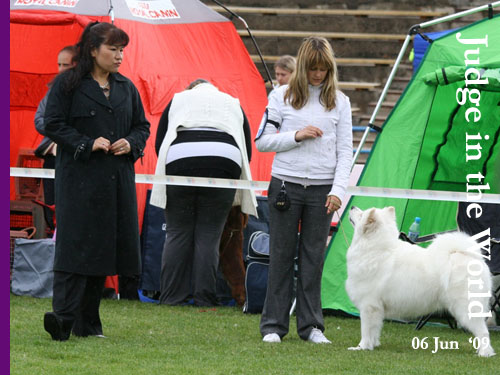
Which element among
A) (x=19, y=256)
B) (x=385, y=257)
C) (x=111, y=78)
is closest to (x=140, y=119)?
(x=111, y=78)

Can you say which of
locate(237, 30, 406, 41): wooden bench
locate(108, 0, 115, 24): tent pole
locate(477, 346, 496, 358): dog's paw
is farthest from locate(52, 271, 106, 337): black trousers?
locate(237, 30, 406, 41): wooden bench

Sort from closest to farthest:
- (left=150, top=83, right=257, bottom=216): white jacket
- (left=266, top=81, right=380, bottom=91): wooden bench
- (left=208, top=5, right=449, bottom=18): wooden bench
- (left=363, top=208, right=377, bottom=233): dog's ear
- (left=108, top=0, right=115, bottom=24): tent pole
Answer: (left=363, top=208, right=377, bottom=233): dog's ear → (left=150, top=83, right=257, bottom=216): white jacket → (left=108, top=0, right=115, bottom=24): tent pole → (left=266, top=81, right=380, bottom=91): wooden bench → (left=208, top=5, right=449, bottom=18): wooden bench

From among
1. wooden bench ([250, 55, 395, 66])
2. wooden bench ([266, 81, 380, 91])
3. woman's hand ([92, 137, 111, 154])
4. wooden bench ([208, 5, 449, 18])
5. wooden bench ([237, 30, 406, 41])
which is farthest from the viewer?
wooden bench ([208, 5, 449, 18])

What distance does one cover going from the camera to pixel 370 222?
511 centimetres

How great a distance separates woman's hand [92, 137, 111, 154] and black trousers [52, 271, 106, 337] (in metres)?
0.67

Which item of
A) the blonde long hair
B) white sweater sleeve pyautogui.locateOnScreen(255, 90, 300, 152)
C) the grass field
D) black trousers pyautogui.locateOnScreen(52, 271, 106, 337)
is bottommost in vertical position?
the grass field

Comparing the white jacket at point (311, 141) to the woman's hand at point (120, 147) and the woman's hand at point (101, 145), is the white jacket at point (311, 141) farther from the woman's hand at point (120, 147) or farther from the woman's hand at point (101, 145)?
the woman's hand at point (101, 145)

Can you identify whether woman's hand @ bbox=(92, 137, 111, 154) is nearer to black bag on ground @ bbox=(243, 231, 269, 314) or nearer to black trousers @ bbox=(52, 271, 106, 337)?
black trousers @ bbox=(52, 271, 106, 337)

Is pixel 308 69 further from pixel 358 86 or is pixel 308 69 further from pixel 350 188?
pixel 358 86

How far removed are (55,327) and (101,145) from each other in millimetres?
986

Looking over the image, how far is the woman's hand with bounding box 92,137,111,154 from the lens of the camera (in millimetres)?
4828

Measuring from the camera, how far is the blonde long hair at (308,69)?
4.99m

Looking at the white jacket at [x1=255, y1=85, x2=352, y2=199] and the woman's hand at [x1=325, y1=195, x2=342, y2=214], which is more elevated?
the white jacket at [x1=255, y1=85, x2=352, y2=199]

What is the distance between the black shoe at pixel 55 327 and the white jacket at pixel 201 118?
2003 mm
